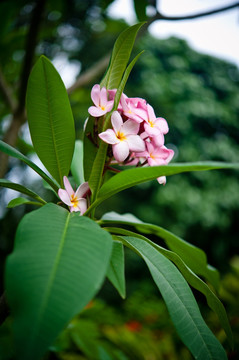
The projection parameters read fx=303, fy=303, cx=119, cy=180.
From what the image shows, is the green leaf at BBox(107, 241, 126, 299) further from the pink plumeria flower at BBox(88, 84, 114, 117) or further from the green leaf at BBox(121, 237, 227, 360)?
the pink plumeria flower at BBox(88, 84, 114, 117)

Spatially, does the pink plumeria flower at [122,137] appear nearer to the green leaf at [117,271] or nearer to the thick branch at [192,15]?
the green leaf at [117,271]

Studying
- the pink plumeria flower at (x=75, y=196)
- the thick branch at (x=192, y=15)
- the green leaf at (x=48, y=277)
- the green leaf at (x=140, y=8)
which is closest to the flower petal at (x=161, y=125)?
the pink plumeria flower at (x=75, y=196)

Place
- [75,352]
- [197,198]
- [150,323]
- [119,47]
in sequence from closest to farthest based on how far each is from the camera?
[119,47] → [75,352] → [150,323] → [197,198]

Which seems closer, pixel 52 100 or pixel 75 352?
pixel 52 100

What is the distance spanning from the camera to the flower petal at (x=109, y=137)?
57 cm

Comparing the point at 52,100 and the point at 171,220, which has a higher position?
the point at 52,100

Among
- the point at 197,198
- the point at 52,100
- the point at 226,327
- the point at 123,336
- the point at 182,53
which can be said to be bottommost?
the point at 197,198

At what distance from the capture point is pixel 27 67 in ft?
4.27

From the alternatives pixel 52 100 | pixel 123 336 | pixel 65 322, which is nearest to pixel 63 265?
pixel 65 322

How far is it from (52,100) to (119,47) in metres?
0.17

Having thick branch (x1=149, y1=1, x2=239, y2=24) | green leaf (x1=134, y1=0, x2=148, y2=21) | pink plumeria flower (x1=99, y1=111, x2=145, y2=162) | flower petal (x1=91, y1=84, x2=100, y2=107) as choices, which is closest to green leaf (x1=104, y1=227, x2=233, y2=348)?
pink plumeria flower (x1=99, y1=111, x2=145, y2=162)

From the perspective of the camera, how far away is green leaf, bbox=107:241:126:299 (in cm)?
52

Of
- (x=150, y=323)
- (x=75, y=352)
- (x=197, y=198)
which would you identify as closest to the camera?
(x=75, y=352)

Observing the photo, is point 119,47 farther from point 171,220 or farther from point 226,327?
point 171,220
